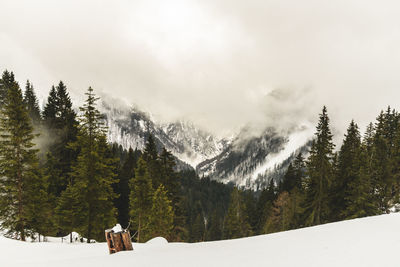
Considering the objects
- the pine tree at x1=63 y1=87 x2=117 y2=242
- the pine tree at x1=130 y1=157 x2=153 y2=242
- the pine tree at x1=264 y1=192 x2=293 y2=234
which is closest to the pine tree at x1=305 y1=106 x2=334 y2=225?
the pine tree at x1=264 y1=192 x2=293 y2=234

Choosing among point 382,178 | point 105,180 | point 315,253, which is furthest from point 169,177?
point 315,253

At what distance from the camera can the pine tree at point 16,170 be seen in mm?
17578

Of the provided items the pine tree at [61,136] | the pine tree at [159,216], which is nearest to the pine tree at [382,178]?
the pine tree at [159,216]

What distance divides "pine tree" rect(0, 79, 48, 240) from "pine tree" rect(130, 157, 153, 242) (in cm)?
1081

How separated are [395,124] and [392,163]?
19.4 metres

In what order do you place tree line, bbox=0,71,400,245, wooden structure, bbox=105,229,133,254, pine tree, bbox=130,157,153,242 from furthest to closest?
pine tree, bbox=130,157,153,242, tree line, bbox=0,71,400,245, wooden structure, bbox=105,229,133,254

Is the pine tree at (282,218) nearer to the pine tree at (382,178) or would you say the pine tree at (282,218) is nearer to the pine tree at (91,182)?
the pine tree at (382,178)

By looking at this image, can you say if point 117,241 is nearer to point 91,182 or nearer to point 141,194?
point 91,182

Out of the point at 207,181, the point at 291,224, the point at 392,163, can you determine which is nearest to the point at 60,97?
the point at 291,224

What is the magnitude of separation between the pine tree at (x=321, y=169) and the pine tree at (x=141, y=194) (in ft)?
64.5

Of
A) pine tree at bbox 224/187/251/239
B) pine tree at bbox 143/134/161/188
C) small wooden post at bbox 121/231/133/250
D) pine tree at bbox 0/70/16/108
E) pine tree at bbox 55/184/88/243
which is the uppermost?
pine tree at bbox 0/70/16/108

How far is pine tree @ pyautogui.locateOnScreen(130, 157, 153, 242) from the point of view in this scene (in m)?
27.9

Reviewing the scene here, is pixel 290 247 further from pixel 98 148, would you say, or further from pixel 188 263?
pixel 98 148

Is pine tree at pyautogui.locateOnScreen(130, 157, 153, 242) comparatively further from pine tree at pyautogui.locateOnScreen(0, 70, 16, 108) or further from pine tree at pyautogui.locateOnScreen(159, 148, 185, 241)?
pine tree at pyautogui.locateOnScreen(0, 70, 16, 108)
